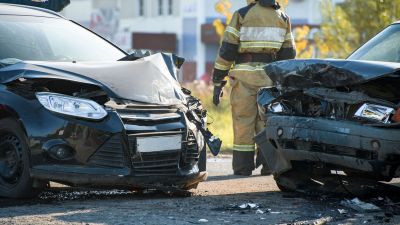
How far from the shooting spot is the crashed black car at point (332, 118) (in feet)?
20.1

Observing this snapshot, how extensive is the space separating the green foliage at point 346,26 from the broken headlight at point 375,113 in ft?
28.6

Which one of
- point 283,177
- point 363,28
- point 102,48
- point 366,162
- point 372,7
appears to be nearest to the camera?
point 366,162

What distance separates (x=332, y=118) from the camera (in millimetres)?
6422

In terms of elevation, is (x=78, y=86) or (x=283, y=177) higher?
(x=78, y=86)

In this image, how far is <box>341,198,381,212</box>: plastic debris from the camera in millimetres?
6359

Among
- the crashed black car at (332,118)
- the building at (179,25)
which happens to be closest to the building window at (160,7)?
the building at (179,25)

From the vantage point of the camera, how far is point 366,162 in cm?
622

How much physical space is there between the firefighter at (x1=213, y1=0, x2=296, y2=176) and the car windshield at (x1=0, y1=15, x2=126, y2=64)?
1466 millimetres

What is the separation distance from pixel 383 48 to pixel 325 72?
107 centimetres

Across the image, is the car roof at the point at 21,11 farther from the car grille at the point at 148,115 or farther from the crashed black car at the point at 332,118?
the crashed black car at the point at 332,118

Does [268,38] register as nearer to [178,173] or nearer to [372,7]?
[178,173]

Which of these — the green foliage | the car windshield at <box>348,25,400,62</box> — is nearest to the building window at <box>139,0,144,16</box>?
the green foliage

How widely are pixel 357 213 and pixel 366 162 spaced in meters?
0.37

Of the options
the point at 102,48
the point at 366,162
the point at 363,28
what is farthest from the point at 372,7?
the point at 366,162
